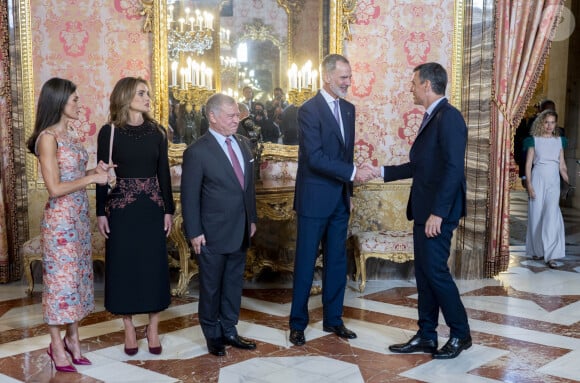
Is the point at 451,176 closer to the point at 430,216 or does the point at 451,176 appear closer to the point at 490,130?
the point at 430,216

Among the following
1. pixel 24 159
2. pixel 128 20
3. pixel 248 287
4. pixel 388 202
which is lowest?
pixel 248 287

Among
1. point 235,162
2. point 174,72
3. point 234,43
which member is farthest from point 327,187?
point 174,72

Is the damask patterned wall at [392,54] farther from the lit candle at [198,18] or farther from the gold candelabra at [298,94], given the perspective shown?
the lit candle at [198,18]

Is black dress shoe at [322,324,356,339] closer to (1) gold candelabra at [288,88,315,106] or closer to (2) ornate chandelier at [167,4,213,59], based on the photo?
(1) gold candelabra at [288,88,315,106]

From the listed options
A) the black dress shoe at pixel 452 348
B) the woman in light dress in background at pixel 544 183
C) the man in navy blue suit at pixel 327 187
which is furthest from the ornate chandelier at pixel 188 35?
the woman in light dress in background at pixel 544 183

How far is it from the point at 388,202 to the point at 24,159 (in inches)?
128

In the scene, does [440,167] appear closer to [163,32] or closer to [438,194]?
[438,194]

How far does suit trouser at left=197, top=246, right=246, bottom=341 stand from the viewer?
→ 3.85 meters

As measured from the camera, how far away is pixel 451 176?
3.59 meters

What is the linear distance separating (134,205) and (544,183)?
458cm

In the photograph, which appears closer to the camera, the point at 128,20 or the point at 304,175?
the point at 304,175

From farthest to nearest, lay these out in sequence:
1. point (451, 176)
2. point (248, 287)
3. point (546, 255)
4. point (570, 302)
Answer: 1. point (546, 255)
2. point (248, 287)
3. point (570, 302)
4. point (451, 176)

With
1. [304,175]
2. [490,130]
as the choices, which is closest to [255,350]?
[304,175]

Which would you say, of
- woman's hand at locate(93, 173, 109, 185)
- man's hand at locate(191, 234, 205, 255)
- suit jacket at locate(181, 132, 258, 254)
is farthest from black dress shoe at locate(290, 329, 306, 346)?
woman's hand at locate(93, 173, 109, 185)
